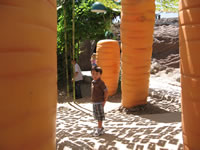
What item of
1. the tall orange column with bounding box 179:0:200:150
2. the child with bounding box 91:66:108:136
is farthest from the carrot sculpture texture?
the tall orange column with bounding box 179:0:200:150

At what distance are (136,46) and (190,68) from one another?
10.7 feet

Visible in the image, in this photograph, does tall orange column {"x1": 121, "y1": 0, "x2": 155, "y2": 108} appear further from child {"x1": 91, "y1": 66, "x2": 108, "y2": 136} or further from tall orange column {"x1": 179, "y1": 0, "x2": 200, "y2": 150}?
tall orange column {"x1": 179, "y1": 0, "x2": 200, "y2": 150}

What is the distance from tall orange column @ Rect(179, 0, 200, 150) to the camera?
1753mm

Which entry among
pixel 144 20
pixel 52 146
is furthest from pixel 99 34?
pixel 52 146

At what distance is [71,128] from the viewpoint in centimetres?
401

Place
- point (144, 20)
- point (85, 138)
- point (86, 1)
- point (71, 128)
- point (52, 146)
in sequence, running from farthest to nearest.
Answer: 1. point (86, 1)
2. point (144, 20)
3. point (71, 128)
4. point (85, 138)
5. point (52, 146)

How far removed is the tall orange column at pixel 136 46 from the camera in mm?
4910

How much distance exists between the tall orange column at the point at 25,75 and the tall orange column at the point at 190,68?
1260mm

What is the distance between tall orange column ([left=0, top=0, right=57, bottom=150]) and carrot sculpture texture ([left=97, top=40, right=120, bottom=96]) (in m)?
6.55

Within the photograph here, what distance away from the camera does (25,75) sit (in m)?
0.87

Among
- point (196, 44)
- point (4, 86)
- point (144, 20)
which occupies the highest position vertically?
point (144, 20)

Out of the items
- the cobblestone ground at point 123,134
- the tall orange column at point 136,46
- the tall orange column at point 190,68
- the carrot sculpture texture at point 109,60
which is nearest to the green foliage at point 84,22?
the carrot sculpture texture at point 109,60

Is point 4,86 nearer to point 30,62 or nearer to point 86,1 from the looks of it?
point 30,62

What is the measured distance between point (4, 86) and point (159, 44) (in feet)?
48.0
